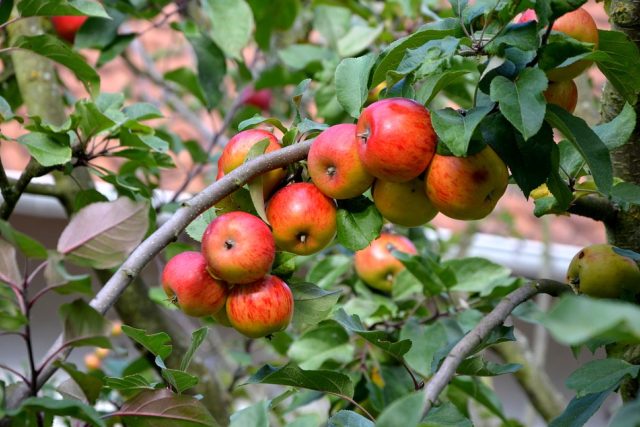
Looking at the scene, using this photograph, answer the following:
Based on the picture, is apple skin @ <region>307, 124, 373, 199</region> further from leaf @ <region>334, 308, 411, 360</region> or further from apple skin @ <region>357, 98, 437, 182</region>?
leaf @ <region>334, 308, 411, 360</region>

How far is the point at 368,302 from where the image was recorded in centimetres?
160

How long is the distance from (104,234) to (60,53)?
68 centimetres

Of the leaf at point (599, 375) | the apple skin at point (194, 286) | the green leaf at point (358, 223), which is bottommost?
the leaf at point (599, 375)

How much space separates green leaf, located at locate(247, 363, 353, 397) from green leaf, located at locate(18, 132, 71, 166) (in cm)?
43

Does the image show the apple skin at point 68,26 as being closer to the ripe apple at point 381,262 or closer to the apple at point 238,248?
the ripe apple at point 381,262

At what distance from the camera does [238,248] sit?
2.71 feet

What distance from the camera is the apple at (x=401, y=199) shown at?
873mm

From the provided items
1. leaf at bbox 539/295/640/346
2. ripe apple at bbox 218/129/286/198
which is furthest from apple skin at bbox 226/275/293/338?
leaf at bbox 539/295/640/346

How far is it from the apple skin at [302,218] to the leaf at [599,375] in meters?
0.29

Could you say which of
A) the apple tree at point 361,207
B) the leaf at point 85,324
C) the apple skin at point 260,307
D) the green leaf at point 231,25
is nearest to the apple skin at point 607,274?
the apple tree at point 361,207

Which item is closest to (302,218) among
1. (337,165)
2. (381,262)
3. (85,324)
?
(337,165)

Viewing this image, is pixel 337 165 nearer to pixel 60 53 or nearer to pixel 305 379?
pixel 305 379

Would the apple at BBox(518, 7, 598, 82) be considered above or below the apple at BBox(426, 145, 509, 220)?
above

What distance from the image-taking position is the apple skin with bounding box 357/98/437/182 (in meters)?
0.81
